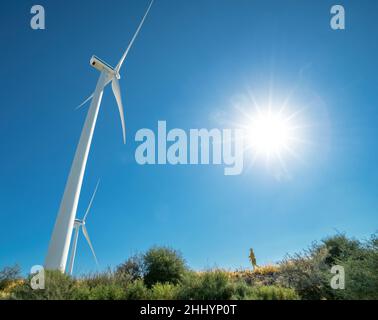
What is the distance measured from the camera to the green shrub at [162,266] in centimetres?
2292

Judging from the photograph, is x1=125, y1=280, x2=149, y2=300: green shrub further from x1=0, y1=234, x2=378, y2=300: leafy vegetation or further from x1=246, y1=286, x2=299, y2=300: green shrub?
x1=246, y1=286, x2=299, y2=300: green shrub

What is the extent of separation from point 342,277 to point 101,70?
80.8 ft

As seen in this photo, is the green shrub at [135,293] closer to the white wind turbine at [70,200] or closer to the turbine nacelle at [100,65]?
the white wind turbine at [70,200]

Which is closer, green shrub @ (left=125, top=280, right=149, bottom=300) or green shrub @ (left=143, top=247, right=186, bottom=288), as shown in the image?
green shrub @ (left=125, top=280, right=149, bottom=300)

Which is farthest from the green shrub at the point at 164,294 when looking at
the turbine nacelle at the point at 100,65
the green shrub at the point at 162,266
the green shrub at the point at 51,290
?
the turbine nacelle at the point at 100,65

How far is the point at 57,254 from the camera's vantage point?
65.7 ft

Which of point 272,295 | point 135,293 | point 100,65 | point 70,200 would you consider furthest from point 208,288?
point 100,65

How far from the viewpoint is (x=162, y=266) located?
76.7 feet

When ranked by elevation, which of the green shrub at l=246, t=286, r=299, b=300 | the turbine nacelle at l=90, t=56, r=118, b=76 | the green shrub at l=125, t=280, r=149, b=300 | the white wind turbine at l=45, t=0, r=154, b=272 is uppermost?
the turbine nacelle at l=90, t=56, r=118, b=76

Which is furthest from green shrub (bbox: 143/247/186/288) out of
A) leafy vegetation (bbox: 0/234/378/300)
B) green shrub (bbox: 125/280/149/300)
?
green shrub (bbox: 125/280/149/300)

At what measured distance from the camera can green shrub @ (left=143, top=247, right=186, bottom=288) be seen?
902 inches

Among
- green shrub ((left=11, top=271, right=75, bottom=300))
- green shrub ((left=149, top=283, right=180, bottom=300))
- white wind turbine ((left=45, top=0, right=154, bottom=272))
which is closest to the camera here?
green shrub ((left=11, top=271, right=75, bottom=300))

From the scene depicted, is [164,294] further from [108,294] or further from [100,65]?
[100,65]

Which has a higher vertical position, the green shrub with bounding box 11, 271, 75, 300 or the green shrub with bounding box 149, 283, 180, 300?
the green shrub with bounding box 11, 271, 75, 300
